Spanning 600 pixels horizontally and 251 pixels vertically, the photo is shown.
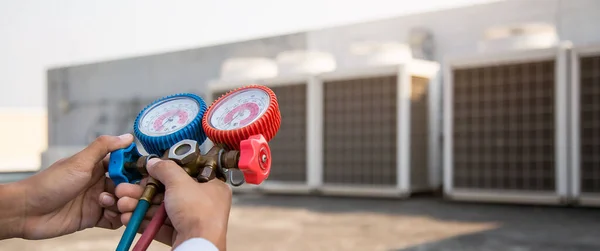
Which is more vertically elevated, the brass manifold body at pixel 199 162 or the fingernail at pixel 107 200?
the brass manifold body at pixel 199 162

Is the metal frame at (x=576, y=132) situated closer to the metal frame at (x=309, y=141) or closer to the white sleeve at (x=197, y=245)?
the metal frame at (x=309, y=141)

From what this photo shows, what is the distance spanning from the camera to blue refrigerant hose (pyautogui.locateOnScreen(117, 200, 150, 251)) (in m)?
1.11

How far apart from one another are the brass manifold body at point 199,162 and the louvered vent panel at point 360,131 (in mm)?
8226

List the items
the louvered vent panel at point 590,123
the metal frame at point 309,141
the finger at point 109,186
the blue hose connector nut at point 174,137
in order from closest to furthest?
the blue hose connector nut at point 174,137
the finger at point 109,186
the louvered vent panel at point 590,123
the metal frame at point 309,141

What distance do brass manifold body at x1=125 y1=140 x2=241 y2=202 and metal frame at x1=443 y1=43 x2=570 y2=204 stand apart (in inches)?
295

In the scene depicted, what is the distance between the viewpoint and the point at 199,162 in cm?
122

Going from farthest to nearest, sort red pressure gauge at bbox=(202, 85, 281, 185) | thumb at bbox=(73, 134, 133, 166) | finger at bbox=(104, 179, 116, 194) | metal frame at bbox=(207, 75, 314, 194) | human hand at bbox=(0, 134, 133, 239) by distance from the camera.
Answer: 1. metal frame at bbox=(207, 75, 314, 194)
2. finger at bbox=(104, 179, 116, 194)
3. human hand at bbox=(0, 134, 133, 239)
4. thumb at bbox=(73, 134, 133, 166)
5. red pressure gauge at bbox=(202, 85, 281, 185)

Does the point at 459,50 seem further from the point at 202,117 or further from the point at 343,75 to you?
the point at 202,117

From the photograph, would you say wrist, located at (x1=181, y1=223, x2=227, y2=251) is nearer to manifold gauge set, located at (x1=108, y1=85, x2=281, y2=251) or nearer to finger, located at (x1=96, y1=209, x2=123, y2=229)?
manifold gauge set, located at (x1=108, y1=85, x2=281, y2=251)

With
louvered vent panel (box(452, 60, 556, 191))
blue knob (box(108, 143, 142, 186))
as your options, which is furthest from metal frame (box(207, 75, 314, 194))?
blue knob (box(108, 143, 142, 186))

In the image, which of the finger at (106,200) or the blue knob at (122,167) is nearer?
the blue knob at (122,167)

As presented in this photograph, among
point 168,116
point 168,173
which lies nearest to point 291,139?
point 168,116

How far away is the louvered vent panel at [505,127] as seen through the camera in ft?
26.4

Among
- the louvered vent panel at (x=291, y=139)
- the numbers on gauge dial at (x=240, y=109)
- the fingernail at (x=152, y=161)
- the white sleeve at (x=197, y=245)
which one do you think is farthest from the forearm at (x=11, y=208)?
the louvered vent panel at (x=291, y=139)
